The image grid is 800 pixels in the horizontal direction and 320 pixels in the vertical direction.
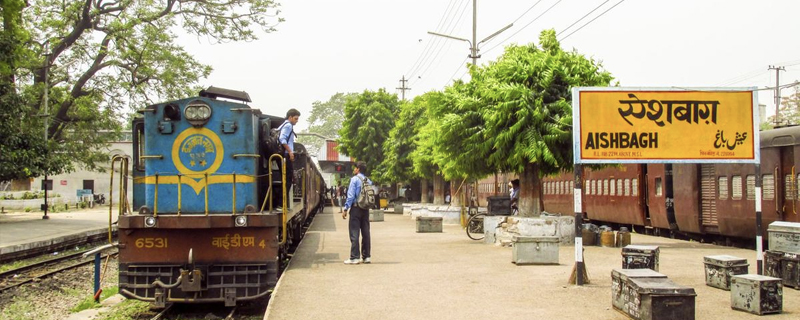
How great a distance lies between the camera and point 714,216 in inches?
709

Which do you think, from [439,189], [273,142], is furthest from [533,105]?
[439,189]

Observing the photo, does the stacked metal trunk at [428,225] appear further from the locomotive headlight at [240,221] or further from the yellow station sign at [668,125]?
the locomotive headlight at [240,221]

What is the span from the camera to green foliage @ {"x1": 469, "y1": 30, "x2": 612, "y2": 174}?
53.7ft

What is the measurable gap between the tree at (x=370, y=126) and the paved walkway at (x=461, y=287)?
1123 inches

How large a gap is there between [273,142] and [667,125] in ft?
19.9

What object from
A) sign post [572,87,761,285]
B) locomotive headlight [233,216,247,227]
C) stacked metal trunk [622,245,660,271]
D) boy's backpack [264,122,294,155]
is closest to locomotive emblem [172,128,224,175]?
boy's backpack [264,122,294,155]

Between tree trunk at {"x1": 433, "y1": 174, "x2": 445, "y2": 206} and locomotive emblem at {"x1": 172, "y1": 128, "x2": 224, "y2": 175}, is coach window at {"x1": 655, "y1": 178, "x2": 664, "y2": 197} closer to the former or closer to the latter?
locomotive emblem at {"x1": 172, "y1": 128, "x2": 224, "y2": 175}

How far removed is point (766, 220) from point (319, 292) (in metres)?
10.8

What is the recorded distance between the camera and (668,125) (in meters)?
11.0

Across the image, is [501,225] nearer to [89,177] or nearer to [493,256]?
[493,256]

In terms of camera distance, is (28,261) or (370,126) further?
(370,126)

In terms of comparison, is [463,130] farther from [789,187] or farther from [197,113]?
[197,113]

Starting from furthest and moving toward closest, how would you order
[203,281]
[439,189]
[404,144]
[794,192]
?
1. [404,144]
2. [439,189]
3. [794,192]
4. [203,281]

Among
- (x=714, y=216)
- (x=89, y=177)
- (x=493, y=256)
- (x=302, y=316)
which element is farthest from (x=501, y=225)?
(x=89, y=177)
